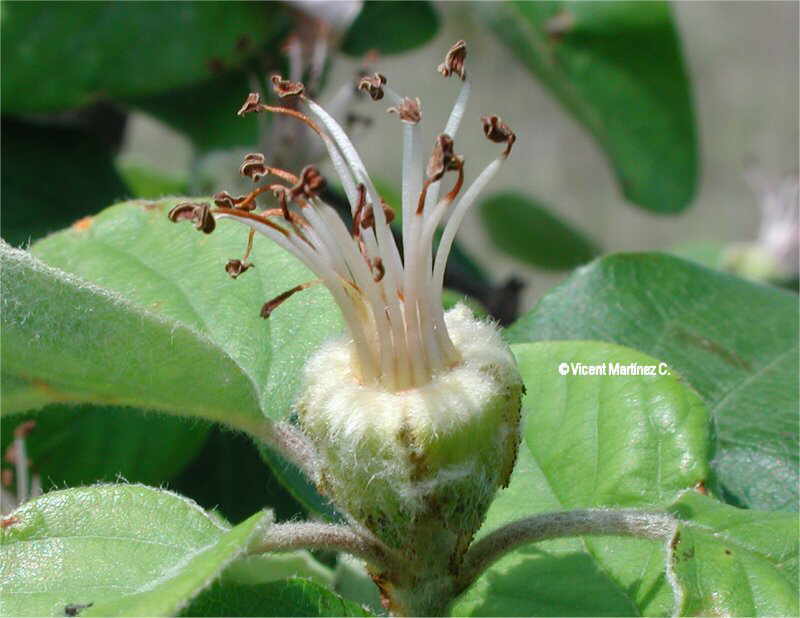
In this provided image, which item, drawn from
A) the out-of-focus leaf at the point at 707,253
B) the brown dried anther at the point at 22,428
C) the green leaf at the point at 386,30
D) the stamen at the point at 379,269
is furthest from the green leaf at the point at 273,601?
the out-of-focus leaf at the point at 707,253

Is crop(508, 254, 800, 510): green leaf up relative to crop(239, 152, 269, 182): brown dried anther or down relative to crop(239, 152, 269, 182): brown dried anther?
down

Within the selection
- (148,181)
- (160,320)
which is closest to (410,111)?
(160,320)

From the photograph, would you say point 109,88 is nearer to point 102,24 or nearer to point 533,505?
point 102,24

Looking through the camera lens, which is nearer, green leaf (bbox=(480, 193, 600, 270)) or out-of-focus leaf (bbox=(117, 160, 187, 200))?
out-of-focus leaf (bbox=(117, 160, 187, 200))

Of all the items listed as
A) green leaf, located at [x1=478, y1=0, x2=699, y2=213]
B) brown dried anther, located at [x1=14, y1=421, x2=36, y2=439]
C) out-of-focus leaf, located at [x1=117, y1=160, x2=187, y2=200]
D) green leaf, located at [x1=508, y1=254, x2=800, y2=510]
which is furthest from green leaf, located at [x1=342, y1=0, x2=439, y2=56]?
brown dried anther, located at [x1=14, y1=421, x2=36, y2=439]

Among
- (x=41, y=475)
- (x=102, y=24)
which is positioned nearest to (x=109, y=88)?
(x=102, y=24)

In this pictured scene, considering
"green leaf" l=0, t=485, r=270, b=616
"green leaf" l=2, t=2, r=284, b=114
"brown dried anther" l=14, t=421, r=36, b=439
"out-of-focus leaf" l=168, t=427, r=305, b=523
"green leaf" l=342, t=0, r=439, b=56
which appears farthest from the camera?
"green leaf" l=342, t=0, r=439, b=56

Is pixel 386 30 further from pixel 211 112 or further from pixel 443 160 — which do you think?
pixel 443 160

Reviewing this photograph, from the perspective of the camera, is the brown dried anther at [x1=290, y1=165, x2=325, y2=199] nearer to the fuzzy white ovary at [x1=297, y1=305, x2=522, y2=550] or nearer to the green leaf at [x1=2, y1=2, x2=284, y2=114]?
the fuzzy white ovary at [x1=297, y1=305, x2=522, y2=550]
